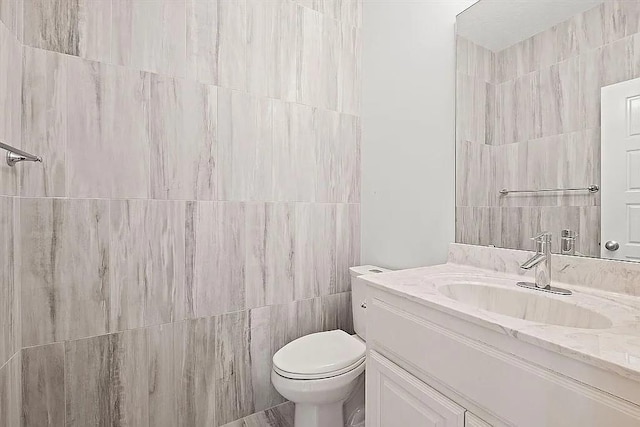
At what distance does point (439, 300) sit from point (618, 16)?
40.2 inches

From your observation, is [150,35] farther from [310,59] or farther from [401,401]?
[401,401]

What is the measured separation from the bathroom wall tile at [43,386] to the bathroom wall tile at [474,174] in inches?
69.2

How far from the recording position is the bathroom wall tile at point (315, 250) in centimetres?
182

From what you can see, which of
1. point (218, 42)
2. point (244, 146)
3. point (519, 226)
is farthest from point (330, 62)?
point (519, 226)

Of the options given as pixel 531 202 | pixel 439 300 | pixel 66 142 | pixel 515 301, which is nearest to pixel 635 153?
pixel 531 202

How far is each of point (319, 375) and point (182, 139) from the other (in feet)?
3.90

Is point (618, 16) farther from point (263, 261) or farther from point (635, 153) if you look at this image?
point (263, 261)

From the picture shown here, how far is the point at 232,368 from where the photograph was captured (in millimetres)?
1610

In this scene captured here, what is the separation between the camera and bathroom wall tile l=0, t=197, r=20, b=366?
1052 millimetres

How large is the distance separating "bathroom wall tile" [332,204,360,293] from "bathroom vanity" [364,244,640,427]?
72cm

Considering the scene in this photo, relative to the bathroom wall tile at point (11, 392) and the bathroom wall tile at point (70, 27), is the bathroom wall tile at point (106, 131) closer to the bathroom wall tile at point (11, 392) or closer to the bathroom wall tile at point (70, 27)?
the bathroom wall tile at point (70, 27)

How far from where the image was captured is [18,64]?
1.16 meters

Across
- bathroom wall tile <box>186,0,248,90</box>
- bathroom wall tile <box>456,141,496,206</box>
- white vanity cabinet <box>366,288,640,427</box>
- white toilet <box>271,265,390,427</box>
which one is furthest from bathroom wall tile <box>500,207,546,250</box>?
bathroom wall tile <box>186,0,248,90</box>

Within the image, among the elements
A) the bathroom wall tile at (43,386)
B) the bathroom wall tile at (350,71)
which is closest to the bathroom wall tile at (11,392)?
the bathroom wall tile at (43,386)
